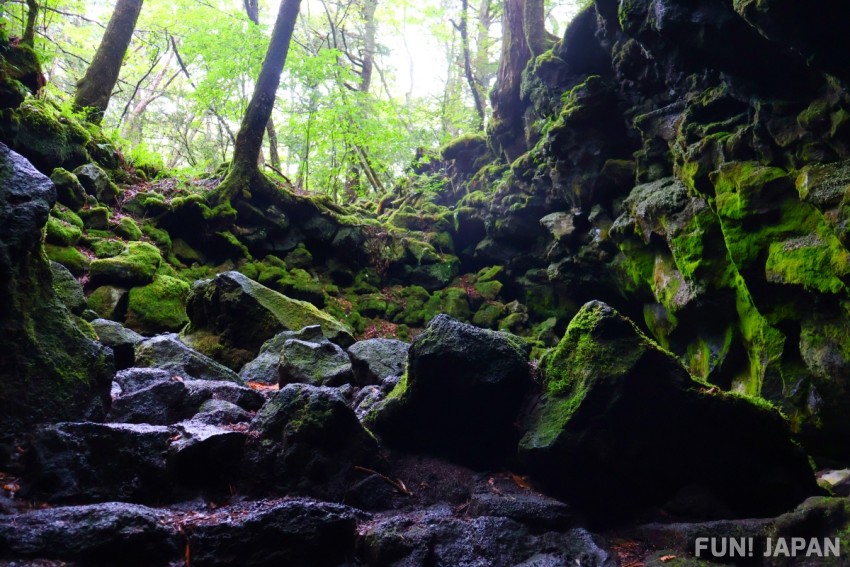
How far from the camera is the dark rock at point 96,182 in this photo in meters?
12.0

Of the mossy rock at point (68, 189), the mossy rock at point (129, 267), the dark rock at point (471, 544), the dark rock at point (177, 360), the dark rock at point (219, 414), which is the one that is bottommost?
the dark rock at point (471, 544)

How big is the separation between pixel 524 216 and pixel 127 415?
12.4m

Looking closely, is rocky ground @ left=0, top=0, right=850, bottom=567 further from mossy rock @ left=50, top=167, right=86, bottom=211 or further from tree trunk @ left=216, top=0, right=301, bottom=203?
tree trunk @ left=216, top=0, right=301, bottom=203

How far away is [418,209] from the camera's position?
19.0 m

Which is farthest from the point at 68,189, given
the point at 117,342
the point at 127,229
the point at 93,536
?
the point at 93,536

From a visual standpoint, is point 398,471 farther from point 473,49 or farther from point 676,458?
point 473,49

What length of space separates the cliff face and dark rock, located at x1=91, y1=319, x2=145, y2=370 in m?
8.16

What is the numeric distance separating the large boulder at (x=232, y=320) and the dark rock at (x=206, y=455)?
521 cm

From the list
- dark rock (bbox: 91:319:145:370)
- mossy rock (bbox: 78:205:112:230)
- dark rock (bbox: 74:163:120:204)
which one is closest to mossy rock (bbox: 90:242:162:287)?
mossy rock (bbox: 78:205:112:230)

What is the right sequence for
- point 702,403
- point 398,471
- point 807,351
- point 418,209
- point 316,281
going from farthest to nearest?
point 418,209 → point 316,281 → point 807,351 → point 398,471 → point 702,403

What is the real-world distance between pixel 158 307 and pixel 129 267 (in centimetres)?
105

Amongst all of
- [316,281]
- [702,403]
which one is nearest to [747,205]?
[702,403]

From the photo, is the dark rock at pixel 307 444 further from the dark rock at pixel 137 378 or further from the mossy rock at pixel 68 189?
the mossy rock at pixel 68 189

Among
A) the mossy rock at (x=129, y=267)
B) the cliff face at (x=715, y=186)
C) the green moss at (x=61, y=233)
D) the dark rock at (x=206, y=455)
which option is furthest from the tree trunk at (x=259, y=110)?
the dark rock at (x=206, y=455)
